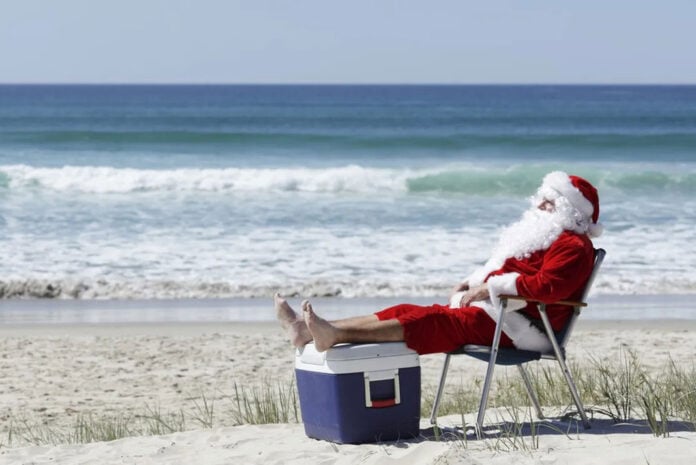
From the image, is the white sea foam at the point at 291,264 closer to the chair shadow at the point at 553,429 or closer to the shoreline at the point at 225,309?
the shoreline at the point at 225,309

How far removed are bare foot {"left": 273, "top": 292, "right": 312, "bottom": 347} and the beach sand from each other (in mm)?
418

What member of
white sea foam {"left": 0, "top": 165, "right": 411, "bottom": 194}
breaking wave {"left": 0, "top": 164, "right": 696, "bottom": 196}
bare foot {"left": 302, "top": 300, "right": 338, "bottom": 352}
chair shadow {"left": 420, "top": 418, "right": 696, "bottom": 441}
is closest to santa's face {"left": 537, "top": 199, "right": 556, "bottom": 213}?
chair shadow {"left": 420, "top": 418, "right": 696, "bottom": 441}

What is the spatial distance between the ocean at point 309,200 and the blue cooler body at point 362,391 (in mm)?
6006

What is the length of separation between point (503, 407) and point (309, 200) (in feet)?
47.5

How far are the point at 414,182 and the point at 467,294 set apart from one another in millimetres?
18217

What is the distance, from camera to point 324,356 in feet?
14.7

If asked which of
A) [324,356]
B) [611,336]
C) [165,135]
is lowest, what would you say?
[611,336]

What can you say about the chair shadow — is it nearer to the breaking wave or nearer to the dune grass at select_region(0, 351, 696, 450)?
the dune grass at select_region(0, 351, 696, 450)

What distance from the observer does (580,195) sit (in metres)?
4.77

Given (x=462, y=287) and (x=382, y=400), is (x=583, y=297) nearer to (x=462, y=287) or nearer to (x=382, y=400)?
(x=462, y=287)

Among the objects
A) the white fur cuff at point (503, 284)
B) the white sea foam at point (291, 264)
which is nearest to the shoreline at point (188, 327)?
the white sea foam at point (291, 264)

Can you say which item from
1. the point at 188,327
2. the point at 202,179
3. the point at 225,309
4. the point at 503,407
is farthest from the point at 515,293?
the point at 202,179

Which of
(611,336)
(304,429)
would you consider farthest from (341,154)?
(304,429)

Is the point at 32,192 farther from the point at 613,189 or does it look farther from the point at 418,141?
the point at 418,141
